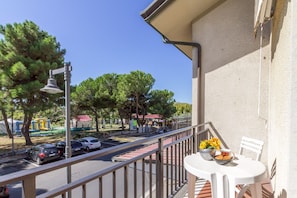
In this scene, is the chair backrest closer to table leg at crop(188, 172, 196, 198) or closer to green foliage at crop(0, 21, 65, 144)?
table leg at crop(188, 172, 196, 198)

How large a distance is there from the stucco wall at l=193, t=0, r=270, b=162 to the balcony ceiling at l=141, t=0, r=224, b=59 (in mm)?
207

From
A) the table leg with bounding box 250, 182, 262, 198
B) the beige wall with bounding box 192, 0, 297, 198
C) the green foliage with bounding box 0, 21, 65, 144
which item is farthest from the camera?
the green foliage with bounding box 0, 21, 65, 144

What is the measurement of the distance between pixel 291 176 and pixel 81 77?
21632 mm

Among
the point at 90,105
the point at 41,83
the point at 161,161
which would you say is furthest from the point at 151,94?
the point at 161,161

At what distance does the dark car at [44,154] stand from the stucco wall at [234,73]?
32.6 feet

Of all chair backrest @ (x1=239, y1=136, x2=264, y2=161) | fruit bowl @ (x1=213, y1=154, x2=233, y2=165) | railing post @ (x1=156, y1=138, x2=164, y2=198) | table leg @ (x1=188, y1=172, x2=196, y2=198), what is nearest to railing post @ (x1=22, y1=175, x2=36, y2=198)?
railing post @ (x1=156, y1=138, x2=164, y2=198)

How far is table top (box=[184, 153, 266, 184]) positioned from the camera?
4.51ft

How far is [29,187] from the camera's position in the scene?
67 cm

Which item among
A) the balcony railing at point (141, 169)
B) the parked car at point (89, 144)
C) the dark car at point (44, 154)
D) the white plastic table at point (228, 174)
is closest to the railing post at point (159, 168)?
the balcony railing at point (141, 169)

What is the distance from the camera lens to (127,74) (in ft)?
66.1

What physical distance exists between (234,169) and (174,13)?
308cm

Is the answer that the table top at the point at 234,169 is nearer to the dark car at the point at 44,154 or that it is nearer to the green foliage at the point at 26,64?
the dark car at the point at 44,154

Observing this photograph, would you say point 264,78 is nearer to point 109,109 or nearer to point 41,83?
point 41,83

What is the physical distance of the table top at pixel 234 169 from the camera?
1375mm
